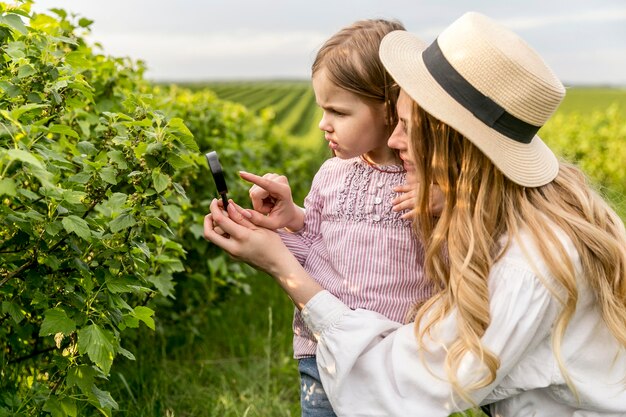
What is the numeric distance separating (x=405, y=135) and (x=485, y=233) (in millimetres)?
337

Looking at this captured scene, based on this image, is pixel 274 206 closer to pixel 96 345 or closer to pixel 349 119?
pixel 349 119

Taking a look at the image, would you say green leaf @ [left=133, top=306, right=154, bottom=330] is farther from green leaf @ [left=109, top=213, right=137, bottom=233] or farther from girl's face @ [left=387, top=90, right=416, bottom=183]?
girl's face @ [left=387, top=90, right=416, bottom=183]

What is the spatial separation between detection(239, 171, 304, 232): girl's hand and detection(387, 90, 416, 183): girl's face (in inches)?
15.0

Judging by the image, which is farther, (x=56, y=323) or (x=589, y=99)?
(x=589, y=99)

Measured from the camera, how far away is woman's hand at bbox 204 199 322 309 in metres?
2.28

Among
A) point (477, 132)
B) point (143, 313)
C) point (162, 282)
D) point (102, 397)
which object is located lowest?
point (162, 282)

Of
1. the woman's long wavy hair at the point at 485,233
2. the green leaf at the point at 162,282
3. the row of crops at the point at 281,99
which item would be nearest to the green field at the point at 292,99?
the row of crops at the point at 281,99

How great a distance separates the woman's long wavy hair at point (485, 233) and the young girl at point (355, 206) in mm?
211

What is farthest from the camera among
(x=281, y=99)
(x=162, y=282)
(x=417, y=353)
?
(x=281, y=99)

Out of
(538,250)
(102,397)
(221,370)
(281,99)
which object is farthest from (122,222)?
(281,99)

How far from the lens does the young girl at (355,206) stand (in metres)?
2.36

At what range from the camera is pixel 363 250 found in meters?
2.38

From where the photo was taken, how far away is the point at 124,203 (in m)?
2.15

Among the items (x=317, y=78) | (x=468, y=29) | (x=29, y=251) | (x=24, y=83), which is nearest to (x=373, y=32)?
(x=317, y=78)
